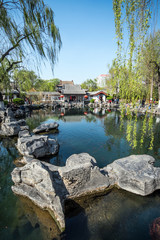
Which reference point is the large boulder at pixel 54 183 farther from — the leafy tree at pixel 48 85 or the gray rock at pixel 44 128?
the leafy tree at pixel 48 85

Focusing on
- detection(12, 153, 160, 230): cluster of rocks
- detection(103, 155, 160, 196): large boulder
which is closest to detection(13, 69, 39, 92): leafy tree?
detection(12, 153, 160, 230): cluster of rocks

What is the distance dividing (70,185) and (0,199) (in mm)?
2478

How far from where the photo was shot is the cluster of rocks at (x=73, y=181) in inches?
149

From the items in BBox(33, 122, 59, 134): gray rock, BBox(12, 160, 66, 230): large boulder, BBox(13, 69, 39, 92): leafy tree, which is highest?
BBox(13, 69, 39, 92): leafy tree

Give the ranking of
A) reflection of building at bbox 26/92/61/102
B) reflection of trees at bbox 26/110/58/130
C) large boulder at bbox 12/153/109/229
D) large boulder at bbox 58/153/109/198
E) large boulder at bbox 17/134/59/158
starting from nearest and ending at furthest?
large boulder at bbox 12/153/109/229 < large boulder at bbox 58/153/109/198 < large boulder at bbox 17/134/59/158 < reflection of trees at bbox 26/110/58/130 < reflection of building at bbox 26/92/61/102

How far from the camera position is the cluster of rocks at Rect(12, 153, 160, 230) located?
3797mm

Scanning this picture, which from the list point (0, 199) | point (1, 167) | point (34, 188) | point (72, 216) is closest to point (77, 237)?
point (72, 216)

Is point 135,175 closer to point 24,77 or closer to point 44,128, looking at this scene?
point 44,128

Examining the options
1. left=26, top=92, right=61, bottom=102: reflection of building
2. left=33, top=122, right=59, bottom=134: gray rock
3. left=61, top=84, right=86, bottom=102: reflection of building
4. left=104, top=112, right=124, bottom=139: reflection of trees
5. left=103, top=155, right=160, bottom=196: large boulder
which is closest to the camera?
left=103, top=155, right=160, bottom=196: large boulder

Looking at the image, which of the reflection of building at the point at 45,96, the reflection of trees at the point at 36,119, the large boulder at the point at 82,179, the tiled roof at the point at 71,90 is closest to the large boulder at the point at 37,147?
the large boulder at the point at 82,179

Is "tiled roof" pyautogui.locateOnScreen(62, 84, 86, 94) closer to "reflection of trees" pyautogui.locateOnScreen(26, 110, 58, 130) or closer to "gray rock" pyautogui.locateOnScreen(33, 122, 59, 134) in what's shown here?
"reflection of trees" pyautogui.locateOnScreen(26, 110, 58, 130)

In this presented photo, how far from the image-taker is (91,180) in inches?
176

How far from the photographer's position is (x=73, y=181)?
4191mm

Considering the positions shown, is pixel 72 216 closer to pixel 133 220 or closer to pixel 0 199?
pixel 133 220
